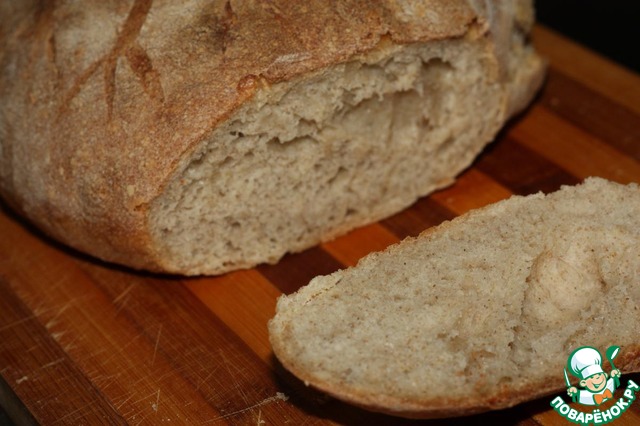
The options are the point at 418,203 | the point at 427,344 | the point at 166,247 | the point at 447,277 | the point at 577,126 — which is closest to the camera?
the point at 427,344

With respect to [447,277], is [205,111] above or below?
above

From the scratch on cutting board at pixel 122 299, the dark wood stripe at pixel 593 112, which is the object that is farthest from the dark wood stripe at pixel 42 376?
the dark wood stripe at pixel 593 112

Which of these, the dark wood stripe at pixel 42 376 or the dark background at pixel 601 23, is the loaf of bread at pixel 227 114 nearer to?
the dark wood stripe at pixel 42 376

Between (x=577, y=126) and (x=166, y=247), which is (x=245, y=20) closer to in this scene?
(x=166, y=247)

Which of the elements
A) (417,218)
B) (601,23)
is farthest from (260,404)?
(601,23)

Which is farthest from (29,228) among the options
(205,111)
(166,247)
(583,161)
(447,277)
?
(583,161)

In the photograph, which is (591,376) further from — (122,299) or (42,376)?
(42,376)
